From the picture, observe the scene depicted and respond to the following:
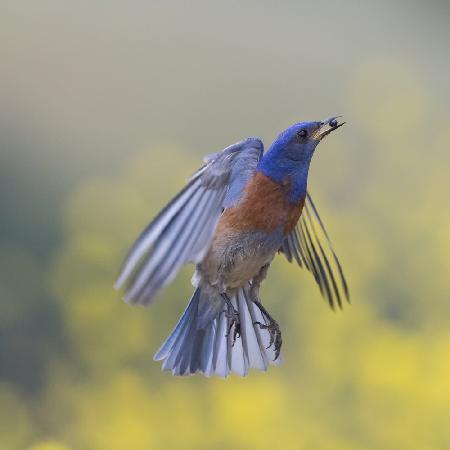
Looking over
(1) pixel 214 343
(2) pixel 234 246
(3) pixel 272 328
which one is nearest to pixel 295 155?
(2) pixel 234 246

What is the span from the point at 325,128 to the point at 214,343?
440 mm

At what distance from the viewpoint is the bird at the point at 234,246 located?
96 centimetres

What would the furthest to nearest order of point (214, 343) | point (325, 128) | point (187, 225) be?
point (214, 343) → point (325, 128) → point (187, 225)

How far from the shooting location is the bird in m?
0.96

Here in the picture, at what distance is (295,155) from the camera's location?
3.75 ft

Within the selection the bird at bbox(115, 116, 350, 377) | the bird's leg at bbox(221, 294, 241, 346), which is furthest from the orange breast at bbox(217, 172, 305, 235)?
the bird's leg at bbox(221, 294, 241, 346)

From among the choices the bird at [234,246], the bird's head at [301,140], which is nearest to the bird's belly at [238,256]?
the bird at [234,246]

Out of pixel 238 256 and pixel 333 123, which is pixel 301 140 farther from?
pixel 238 256

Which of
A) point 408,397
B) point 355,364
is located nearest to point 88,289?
point 355,364

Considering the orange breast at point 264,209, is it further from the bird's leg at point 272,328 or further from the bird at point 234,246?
the bird's leg at point 272,328

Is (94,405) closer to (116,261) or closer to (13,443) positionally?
(13,443)

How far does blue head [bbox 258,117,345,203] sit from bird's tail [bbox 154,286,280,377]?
0.22 metres

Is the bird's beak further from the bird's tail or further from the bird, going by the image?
the bird's tail

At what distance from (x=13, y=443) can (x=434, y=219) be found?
1224 mm
